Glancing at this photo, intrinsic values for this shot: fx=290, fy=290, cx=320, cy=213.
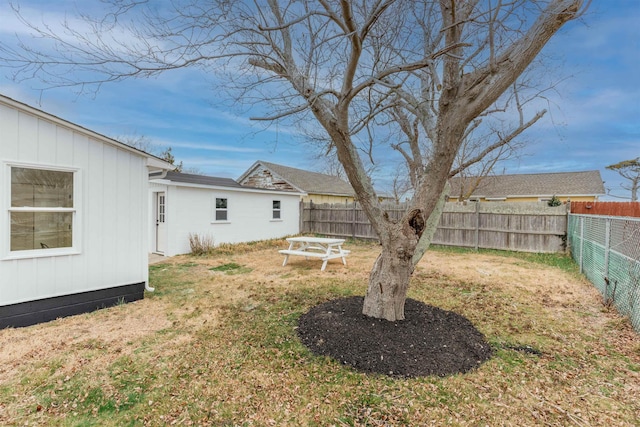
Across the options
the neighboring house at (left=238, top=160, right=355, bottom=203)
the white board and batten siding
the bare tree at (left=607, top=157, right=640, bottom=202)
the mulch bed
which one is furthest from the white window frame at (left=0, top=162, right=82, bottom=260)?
the bare tree at (left=607, top=157, right=640, bottom=202)

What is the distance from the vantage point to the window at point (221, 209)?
1118cm

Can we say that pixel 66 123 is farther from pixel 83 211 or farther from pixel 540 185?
pixel 540 185

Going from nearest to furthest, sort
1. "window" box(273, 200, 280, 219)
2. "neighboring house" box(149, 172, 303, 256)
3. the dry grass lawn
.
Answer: the dry grass lawn < "neighboring house" box(149, 172, 303, 256) < "window" box(273, 200, 280, 219)

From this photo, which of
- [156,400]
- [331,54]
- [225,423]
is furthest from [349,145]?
[156,400]

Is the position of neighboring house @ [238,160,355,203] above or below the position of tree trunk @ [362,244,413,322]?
above

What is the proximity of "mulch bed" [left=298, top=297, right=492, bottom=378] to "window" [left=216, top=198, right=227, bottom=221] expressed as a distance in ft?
26.9

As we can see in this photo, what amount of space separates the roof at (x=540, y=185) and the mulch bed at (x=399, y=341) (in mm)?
17052

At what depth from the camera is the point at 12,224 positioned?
394 cm

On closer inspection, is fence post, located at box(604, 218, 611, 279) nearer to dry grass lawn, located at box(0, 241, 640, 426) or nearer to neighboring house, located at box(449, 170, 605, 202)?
dry grass lawn, located at box(0, 241, 640, 426)

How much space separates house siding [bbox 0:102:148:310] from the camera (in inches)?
149

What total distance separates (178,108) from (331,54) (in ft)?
14.9

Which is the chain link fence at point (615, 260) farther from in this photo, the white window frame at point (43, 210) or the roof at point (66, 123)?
the white window frame at point (43, 210)

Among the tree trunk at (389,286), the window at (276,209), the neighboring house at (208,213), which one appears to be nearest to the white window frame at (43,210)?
the neighboring house at (208,213)

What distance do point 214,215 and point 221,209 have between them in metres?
0.41
